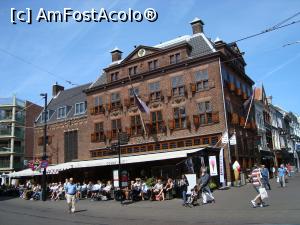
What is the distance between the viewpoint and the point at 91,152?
36.0 meters

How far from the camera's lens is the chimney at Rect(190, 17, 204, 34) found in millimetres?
33781

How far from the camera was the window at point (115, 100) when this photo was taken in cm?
3481

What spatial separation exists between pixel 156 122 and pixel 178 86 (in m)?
3.98

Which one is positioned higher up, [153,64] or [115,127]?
[153,64]

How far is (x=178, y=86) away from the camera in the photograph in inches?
1210

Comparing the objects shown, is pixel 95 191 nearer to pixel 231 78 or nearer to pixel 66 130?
pixel 66 130

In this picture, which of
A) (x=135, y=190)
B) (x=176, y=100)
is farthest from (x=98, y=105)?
Result: (x=135, y=190)

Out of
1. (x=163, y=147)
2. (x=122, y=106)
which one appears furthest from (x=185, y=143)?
(x=122, y=106)

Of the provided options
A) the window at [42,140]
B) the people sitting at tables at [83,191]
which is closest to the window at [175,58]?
the people sitting at tables at [83,191]

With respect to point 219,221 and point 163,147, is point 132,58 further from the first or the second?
point 219,221

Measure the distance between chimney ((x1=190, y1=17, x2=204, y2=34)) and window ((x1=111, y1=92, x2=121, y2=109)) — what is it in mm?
10383

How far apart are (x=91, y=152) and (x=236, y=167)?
16.7m

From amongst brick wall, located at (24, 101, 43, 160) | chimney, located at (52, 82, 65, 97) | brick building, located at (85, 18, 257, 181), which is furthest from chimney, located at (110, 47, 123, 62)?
brick wall, located at (24, 101, 43, 160)

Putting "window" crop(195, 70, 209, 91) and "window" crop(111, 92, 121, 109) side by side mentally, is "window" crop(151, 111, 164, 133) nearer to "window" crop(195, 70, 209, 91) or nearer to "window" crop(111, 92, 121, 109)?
"window" crop(195, 70, 209, 91)
